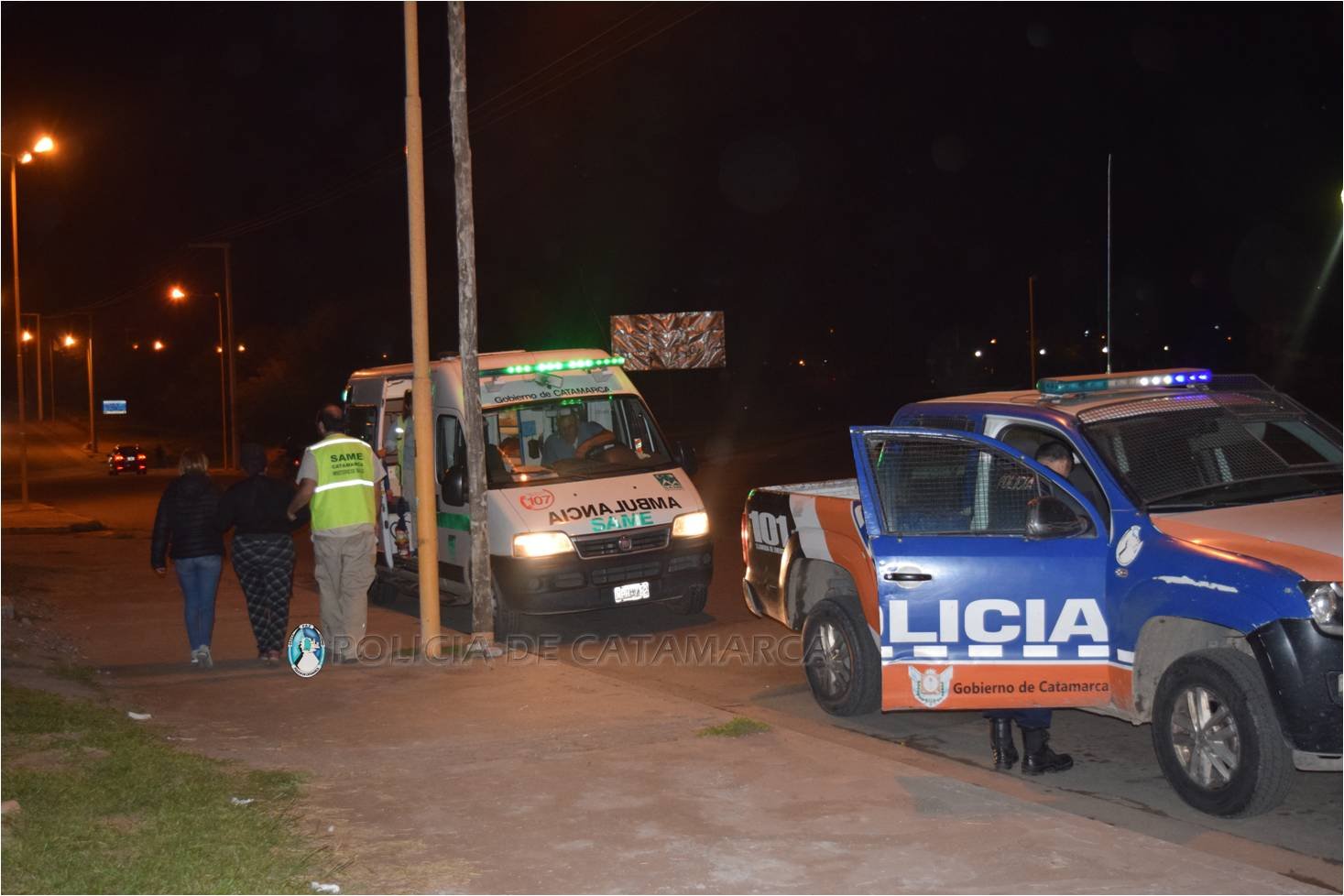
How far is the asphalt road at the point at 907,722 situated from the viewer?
5.92 metres

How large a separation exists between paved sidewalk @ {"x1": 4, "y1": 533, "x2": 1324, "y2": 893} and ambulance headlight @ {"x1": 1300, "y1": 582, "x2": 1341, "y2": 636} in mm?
1041

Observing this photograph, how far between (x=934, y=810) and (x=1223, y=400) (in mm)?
3057

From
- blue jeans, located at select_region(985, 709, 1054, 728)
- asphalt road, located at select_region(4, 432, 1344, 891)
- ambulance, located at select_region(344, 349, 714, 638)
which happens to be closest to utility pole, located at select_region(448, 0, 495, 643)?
ambulance, located at select_region(344, 349, 714, 638)

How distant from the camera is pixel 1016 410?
7.56 meters

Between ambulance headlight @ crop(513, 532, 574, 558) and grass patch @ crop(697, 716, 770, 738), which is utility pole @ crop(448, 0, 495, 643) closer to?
ambulance headlight @ crop(513, 532, 574, 558)

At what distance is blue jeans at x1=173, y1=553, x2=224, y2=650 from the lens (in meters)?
10.0

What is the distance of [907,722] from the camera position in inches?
325

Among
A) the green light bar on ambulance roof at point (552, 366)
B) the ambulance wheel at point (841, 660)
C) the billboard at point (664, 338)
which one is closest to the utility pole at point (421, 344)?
the green light bar on ambulance roof at point (552, 366)

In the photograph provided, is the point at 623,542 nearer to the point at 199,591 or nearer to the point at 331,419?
the point at 331,419

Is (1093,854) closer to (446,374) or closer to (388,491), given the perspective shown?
(446,374)

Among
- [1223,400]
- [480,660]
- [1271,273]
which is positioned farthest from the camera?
[1271,273]

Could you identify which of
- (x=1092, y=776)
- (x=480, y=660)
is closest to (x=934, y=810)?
(x=1092, y=776)

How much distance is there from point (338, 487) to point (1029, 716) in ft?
17.8

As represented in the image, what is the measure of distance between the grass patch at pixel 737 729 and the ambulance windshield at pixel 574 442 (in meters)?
4.38
